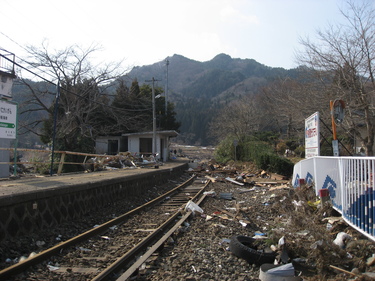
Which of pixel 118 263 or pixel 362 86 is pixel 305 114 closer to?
pixel 362 86

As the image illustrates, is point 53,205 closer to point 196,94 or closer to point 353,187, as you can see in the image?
point 353,187

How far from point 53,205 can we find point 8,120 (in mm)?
4294

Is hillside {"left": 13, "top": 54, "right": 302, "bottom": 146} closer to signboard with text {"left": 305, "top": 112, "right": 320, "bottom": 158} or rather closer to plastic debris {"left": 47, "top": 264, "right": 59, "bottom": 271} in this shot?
signboard with text {"left": 305, "top": 112, "right": 320, "bottom": 158}

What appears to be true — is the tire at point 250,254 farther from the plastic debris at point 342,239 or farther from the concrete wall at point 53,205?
the concrete wall at point 53,205

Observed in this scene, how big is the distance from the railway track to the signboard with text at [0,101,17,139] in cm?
489

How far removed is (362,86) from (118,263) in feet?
A: 45.0

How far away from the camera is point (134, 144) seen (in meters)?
37.7

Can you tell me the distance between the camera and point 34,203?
6.75 meters

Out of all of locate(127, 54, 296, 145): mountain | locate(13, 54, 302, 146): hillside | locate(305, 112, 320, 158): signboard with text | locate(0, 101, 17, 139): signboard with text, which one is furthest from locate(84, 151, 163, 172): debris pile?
locate(127, 54, 296, 145): mountain

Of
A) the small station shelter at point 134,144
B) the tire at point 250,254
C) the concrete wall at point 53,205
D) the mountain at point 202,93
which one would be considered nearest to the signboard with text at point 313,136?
the tire at point 250,254

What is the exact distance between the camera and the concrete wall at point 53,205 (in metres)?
6.04

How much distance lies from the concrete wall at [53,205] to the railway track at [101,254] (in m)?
1.14

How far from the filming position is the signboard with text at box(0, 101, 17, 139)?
9.97 meters

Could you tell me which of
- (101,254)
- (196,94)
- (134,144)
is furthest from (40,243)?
(196,94)
